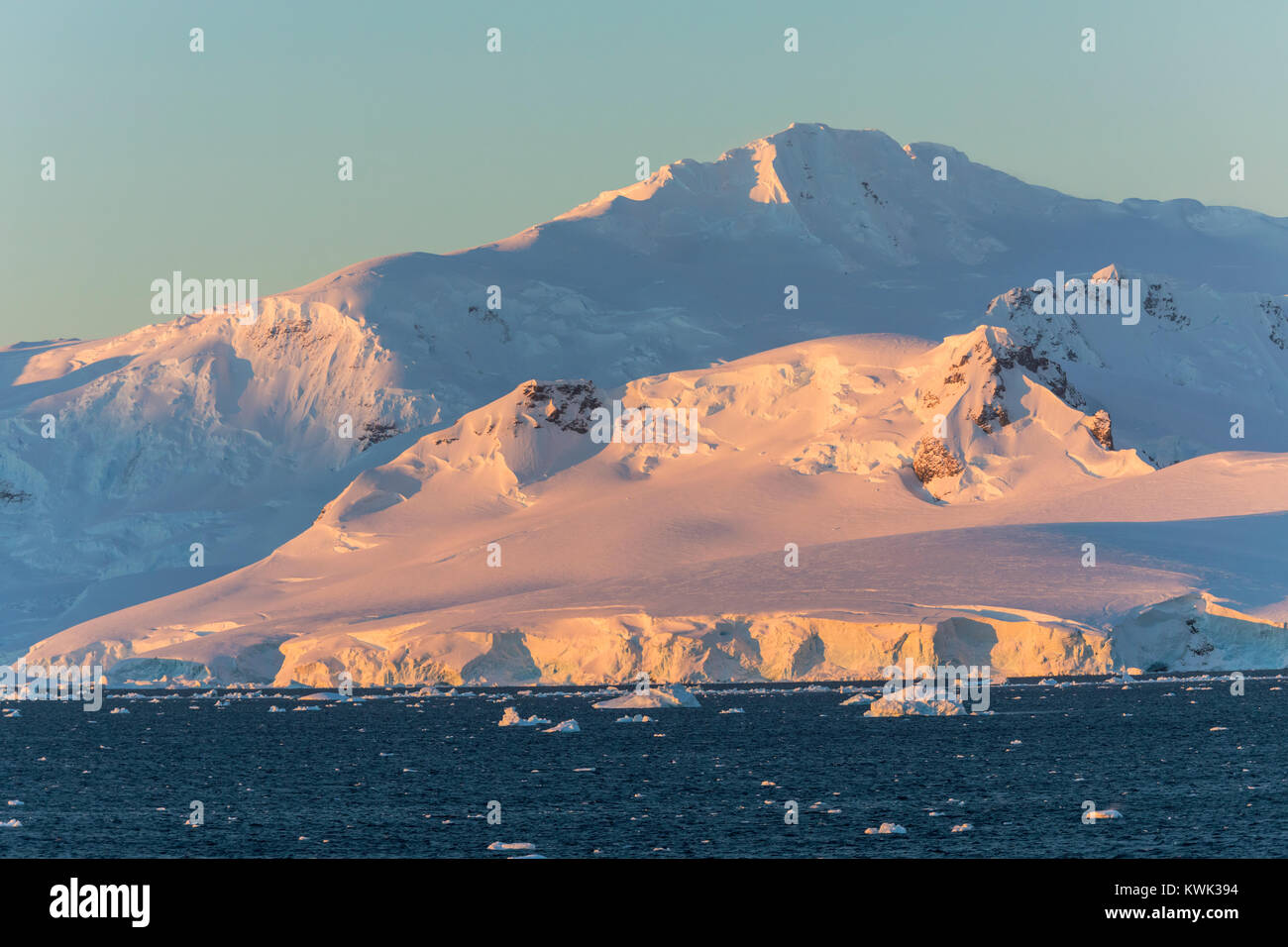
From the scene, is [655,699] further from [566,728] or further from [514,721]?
[566,728]

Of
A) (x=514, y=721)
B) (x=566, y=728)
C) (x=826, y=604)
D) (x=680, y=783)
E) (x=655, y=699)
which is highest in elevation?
(x=826, y=604)

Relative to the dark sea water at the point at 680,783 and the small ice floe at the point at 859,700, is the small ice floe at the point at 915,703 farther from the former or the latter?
the small ice floe at the point at 859,700

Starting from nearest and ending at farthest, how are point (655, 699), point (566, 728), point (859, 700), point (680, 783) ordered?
point (680, 783) → point (566, 728) → point (655, 699) → point (859, 700)

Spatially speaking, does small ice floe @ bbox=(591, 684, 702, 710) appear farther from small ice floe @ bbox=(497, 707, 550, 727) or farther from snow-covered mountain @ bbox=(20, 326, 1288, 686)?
snow-covered mountain @ bbox=(20, 326, 1288, 686)

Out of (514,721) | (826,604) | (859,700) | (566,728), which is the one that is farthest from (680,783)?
(826,604)

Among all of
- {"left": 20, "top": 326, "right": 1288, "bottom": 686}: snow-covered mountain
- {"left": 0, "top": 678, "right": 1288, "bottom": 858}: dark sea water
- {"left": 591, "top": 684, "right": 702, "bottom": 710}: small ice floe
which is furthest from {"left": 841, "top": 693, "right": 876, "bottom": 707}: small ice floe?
{"left": 591, "top": 684, "right": 702, "bottom": 710}: small ice floe

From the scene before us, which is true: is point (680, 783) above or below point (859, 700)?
below
